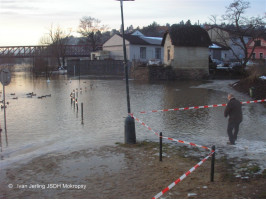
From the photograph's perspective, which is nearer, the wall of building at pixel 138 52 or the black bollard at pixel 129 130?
the black bollard at pixel 129 130

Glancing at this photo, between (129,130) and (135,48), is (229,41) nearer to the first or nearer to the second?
(135,48)

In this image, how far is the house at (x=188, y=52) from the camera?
43.5 m

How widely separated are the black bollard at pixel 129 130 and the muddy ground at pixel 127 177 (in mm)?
913

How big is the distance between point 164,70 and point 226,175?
36.5 m

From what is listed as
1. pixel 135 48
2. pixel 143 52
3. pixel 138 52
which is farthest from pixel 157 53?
pixel 135 48

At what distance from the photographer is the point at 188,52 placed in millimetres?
43938

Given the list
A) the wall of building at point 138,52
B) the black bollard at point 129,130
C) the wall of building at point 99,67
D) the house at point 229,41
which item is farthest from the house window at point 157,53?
the black bollard at point 129,130

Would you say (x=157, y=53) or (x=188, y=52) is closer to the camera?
(x=188, y=52)

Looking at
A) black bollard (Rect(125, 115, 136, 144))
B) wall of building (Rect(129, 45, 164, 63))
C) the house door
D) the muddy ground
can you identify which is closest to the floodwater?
black bollard (Rect(125, 115, 136, 144))

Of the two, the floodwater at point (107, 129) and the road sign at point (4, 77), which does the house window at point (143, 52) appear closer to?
the floodwater at point (107, 129)

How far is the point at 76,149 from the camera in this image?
10.1m

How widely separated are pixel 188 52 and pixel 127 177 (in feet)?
126

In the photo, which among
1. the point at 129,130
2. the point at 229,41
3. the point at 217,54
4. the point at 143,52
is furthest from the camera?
the point at 229,41

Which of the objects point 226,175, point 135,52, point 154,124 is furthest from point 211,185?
point 135,52
